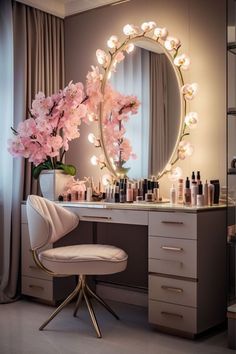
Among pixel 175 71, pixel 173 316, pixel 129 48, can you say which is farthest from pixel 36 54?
pixel 173 316

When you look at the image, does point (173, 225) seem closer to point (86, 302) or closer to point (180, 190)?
point (180, 190)

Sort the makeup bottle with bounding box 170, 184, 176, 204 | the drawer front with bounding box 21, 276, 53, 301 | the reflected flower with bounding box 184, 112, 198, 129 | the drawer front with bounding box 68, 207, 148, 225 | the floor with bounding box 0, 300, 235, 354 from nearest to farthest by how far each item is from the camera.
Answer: the floor with bounding box 0, 300, 235, 354 < the drawer front with bounding box 68, 207, 148, 225 < the makeup bottle with bounding box 170, 184, 176, 204 < the reflected flower with bounding box 184, 112, 198, 129 < the drawer front with bounding box 21, 276, 53, 301

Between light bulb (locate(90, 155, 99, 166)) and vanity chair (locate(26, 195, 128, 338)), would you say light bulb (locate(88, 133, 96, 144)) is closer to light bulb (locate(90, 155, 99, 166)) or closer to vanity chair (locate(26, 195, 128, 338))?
light bulb (locate(90, 155, 99, 166))

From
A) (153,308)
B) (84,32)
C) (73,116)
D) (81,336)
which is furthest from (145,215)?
(84,32)

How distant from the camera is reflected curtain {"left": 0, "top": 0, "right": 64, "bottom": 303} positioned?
11.5ft

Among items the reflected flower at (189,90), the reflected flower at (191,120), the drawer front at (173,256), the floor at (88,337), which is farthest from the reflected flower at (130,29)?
the floor at (88,337)

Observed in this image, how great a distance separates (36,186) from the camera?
374 cm

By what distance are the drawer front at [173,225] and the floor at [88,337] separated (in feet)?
1.93

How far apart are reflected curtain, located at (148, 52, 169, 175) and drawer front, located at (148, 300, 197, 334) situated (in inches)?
37.7

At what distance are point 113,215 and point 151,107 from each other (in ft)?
2.79

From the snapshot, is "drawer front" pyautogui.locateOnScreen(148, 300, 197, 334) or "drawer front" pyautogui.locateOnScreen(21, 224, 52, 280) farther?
"drawer front" pyautogui.locateOnScreen(21, 224, 52, 280)

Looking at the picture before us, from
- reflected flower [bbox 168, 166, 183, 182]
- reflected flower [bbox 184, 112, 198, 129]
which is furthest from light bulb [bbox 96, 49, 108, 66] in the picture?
reflected flower [bbox 168, 166, 183, 182]

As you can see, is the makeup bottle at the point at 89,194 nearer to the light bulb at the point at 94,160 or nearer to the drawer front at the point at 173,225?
the light bulb at the point at 94,160

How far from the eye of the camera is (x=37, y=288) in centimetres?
337
